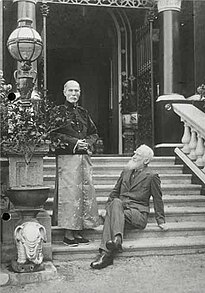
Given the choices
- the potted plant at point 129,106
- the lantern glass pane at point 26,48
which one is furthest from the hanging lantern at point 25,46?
the potted plant at point 129,106

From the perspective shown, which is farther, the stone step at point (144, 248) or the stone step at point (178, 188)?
the stone step at point (178, 188)

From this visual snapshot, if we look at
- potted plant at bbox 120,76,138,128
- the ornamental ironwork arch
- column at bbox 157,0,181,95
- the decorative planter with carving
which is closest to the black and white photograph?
the decorative planter with carving

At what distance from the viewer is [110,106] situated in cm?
1237

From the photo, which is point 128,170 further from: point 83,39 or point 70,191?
point 83,39

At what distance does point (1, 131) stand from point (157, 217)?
6.27ft

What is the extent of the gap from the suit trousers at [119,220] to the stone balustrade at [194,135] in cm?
195

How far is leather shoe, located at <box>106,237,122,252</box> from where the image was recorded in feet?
16.0

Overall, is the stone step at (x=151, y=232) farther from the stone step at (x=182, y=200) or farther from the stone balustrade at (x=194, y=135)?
the stone balustrade at (x=194, y=135)

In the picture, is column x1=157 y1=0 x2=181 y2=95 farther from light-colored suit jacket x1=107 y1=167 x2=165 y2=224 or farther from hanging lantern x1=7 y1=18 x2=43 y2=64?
hanging lantern x1=7 y1=18 x2=43 y2=64

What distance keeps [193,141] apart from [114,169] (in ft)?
Result: 3.97

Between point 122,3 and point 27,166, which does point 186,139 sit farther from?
point 27,166

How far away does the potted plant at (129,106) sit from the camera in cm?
1030

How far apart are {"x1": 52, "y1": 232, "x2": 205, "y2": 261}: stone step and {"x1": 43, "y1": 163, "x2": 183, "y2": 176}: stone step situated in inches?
67.8

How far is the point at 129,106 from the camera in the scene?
10398 millimetres
